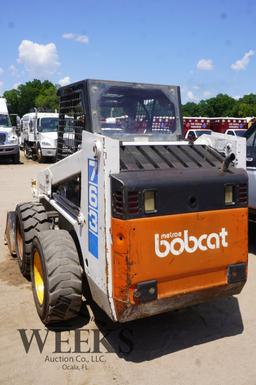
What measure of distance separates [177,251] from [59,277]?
42.2 inches

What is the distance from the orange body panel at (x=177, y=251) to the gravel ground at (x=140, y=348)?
530 millimetres

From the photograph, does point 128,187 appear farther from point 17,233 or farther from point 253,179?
point 253,179

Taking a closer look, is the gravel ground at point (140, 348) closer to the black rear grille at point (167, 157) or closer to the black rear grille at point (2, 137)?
the black rear grille at point (167, 157)

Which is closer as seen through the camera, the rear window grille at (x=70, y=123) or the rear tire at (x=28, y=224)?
the rear window grille at (x=70, y=123)

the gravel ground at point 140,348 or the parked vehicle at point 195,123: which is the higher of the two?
the parked vehicle at point 195,123

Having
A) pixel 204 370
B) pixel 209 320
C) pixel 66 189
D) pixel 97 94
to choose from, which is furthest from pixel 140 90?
pixel 204 370

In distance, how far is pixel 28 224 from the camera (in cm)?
492

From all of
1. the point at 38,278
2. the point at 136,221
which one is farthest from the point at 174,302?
the point at 38,278

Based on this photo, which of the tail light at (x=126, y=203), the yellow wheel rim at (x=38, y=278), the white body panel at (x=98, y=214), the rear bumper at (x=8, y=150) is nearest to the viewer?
the tail light at (x=126, y=203)

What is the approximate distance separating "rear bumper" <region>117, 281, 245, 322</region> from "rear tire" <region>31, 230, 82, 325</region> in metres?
0.57

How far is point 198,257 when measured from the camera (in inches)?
140

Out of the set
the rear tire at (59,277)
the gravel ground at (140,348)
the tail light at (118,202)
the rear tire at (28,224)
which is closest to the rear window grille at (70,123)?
the rear tire at (28,224)

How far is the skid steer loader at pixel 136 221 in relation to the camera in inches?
131

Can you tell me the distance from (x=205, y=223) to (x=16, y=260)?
3.32 m
